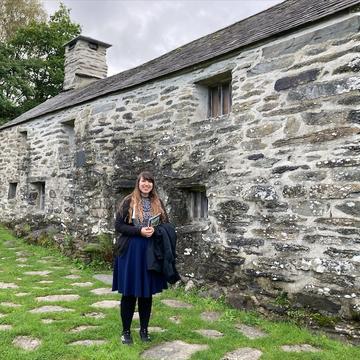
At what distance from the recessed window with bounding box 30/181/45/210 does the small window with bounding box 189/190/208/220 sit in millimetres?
6367

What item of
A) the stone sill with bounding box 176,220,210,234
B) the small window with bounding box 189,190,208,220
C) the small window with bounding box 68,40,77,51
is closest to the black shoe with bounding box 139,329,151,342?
the stone sill with bounding box 176,220,210,234

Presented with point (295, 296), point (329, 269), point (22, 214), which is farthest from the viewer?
point (22, 214)

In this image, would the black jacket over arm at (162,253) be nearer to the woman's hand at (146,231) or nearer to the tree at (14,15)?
the woman's hand at (146,231)

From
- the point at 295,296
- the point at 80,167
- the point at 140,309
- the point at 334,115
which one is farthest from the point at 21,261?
the point at 334,115

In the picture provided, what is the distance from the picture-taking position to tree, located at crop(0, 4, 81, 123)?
59.2 feet

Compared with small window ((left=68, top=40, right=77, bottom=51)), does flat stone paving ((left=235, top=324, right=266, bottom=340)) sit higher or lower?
lower

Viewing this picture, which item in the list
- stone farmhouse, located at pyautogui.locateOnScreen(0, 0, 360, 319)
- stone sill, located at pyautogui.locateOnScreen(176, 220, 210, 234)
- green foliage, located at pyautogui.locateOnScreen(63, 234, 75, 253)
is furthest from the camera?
green foliage, located at pyautogui.locateOnScreen(63, 234, 75, 253)

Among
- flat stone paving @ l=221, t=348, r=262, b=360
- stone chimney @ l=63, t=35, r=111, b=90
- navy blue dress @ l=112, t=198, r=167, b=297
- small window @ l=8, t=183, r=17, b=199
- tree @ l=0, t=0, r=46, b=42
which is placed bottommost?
flat stone paving @ l=221, t=348, r=262, b=360

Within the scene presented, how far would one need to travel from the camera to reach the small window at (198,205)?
610 centimetres

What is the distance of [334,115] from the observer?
13.9 feet

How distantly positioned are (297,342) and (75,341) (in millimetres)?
2165

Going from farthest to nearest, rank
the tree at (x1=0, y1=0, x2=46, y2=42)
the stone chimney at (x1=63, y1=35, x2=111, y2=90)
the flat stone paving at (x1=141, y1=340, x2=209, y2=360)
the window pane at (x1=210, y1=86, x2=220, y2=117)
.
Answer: the tree at (x1=0, y1=0, x2=46, y2=42)
the stone chimney at (x1=63, y1=35, x2=111, y2=90)
the window pane at (x1=210, y1=86, x2=220, y2=117)
the flat stone paving at (x1=141, y1=340, x2=209, y2=360)

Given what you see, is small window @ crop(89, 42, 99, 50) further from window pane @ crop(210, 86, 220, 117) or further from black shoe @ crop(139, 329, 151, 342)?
black shoe @ crop(139, 329, 151, 342)

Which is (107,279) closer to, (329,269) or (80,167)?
(80,167)
